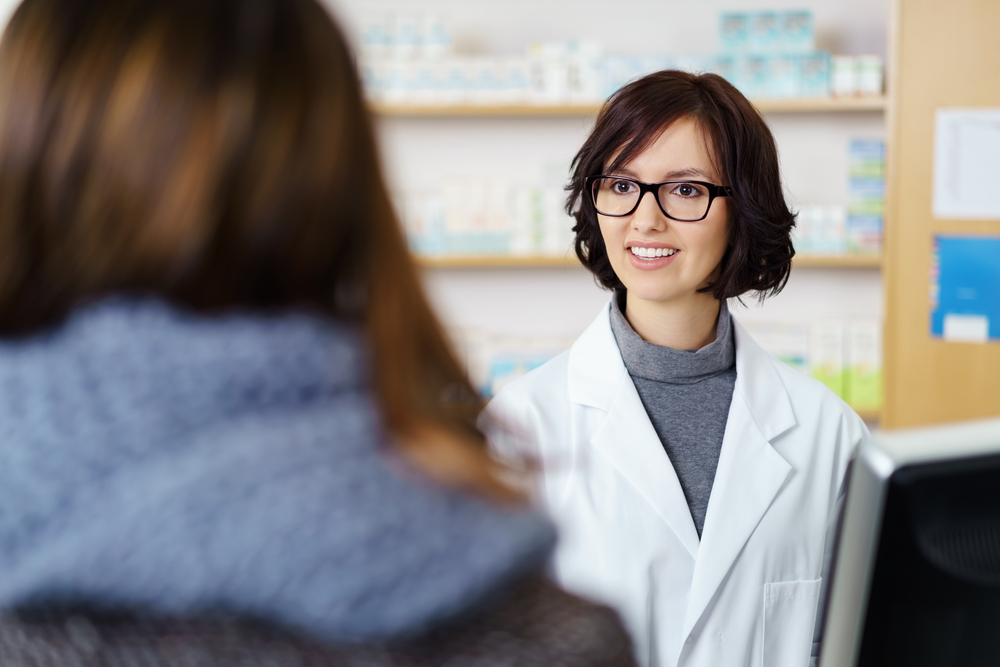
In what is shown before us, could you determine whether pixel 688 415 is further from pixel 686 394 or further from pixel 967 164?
pixel 967 164

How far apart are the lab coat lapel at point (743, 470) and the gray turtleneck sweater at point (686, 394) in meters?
0.03

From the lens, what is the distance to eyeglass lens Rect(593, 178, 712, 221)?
164 centimetres

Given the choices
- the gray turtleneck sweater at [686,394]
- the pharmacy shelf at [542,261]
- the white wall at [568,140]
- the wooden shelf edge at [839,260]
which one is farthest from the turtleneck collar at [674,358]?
the white wall at [568,140]

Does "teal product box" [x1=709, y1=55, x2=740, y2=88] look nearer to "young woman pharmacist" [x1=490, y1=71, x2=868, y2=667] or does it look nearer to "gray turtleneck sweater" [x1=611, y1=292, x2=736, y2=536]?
"young woman pharmacist" [x1=490, y1=71, x2=868, y2=667]

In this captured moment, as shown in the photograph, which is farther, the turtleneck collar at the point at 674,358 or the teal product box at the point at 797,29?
the teal product box at the point at 797,29

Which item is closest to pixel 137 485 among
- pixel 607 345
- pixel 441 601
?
pixel 441 601

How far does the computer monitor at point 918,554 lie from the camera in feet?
2.02

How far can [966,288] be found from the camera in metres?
3.40

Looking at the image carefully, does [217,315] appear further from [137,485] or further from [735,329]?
[735,329]

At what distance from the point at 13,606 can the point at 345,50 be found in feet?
1.44

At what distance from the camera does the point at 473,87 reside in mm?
3607

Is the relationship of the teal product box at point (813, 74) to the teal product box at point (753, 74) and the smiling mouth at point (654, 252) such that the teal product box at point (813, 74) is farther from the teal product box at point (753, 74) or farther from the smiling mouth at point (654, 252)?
the smiling mouth at point (654, 252)

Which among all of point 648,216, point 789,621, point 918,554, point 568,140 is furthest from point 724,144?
point 568,140

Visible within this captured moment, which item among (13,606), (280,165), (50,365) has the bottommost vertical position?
(13,606)
